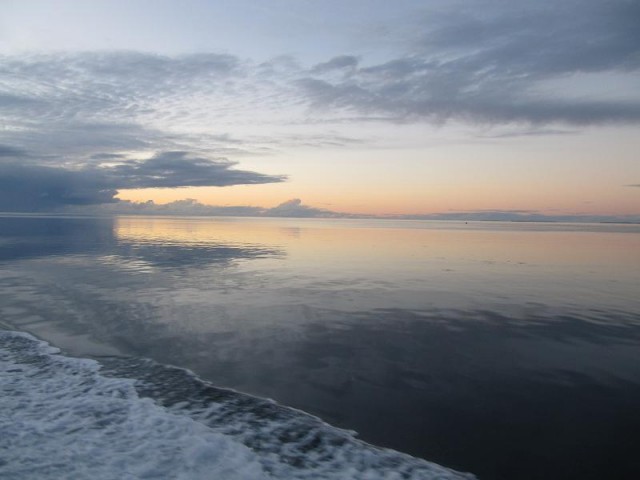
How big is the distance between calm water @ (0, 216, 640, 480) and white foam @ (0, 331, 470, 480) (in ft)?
0.44

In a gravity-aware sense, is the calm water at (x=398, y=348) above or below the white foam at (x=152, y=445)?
above

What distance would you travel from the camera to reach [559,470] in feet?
23.2

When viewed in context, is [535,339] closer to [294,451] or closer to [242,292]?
[294,451]

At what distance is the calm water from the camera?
7926mm

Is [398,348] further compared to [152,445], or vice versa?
[398,348]

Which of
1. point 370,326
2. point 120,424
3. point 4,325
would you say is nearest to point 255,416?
point 120,424

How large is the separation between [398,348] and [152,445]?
7.32 m

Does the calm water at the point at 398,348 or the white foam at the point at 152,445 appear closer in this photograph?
the white foam at the point at 152,445

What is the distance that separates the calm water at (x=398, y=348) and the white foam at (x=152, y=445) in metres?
0.14

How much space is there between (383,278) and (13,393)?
733 inches

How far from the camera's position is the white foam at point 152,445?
6.93 meters

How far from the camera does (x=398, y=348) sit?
12.6 meters

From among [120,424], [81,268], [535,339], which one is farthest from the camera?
[81,268]

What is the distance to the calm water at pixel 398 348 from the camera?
793 cm
